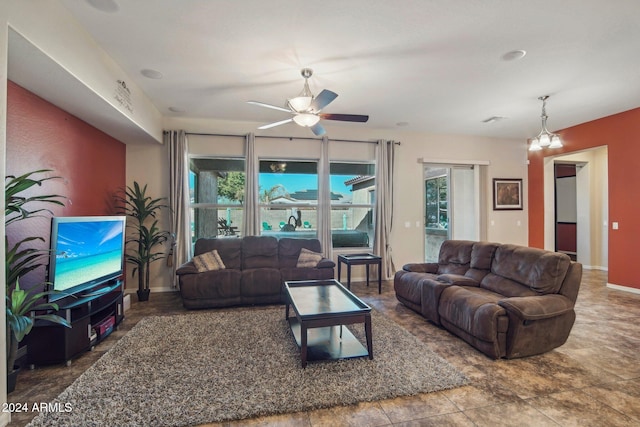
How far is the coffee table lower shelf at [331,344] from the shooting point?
2.60m

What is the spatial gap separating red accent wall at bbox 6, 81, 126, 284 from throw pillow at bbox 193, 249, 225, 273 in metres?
1.51

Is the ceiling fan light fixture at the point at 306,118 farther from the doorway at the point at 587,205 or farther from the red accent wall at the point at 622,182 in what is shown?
the doorway at the point at 587,205

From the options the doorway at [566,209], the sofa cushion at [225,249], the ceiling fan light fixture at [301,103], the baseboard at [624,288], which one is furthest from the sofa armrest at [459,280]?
the doorway at [566,209]

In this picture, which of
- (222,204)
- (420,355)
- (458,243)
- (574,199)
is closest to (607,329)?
(458,243)

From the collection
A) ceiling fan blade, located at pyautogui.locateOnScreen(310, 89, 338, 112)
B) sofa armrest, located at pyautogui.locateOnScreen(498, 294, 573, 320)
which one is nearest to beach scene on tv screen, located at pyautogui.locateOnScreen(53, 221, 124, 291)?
ceiling fan blade, located at pyautogui.locateOnScreen(310, 89, 338, 112)

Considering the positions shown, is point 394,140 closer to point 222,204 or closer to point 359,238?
point 359,238

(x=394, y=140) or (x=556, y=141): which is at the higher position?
(x=394, y=140)

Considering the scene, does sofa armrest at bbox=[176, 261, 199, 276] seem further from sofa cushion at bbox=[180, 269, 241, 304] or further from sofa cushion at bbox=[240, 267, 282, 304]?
sofa cushion at bbox=[240, 267, 282, 304]

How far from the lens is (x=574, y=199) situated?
7.20 metres

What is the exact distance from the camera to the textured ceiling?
2.42 meters

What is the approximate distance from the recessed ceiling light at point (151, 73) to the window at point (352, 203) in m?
3.22

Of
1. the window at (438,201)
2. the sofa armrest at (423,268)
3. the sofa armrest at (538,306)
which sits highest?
the window at (438,201)

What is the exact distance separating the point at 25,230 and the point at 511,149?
27.0 ft

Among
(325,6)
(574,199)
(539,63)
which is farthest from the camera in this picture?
(574,199)
